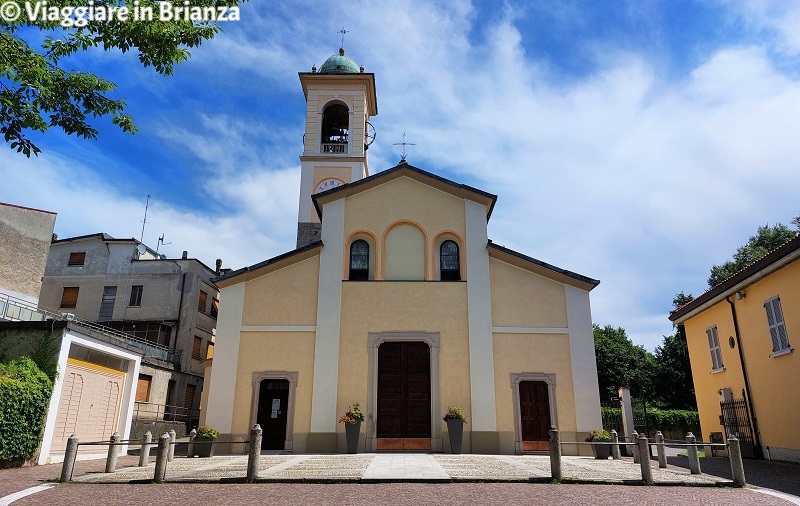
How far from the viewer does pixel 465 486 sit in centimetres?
925

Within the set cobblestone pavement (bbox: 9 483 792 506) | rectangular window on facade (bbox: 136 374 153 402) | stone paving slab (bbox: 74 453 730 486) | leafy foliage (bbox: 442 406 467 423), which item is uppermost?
rectangular window on facade (bbox: 136 374 153 402)

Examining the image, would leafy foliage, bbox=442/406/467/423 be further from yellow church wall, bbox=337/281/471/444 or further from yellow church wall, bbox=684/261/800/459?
yellow church wall, bbox=684/261/800/459

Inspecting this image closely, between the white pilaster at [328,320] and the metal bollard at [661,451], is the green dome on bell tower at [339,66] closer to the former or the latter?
the white pilaster at [328,320]

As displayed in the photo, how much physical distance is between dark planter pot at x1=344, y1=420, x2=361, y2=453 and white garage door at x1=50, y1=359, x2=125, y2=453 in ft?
26.1

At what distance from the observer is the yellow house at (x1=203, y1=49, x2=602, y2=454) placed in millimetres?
16875

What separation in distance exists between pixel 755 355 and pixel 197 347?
88.1 feet

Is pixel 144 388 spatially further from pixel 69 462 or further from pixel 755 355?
pixel 755 355

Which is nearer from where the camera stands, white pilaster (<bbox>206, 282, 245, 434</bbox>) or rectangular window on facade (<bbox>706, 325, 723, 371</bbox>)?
white pilaster (<bbox>206, 282, 245, 434</bbox>)

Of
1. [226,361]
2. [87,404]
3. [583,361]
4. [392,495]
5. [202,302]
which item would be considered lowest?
[392,495]

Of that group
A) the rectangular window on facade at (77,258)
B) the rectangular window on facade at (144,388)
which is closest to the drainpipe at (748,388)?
the rectangular window on facade at (144,388)

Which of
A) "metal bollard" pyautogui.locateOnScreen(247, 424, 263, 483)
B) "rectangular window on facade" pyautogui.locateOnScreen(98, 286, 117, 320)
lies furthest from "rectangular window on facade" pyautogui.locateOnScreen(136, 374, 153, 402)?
"metal bollard" pyautogui.locateOnScreen(247, 424, 263, 483)

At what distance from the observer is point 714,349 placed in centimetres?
1803

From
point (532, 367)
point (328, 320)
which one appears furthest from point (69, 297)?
point (532, 367)

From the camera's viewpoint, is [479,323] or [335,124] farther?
[335,124]
